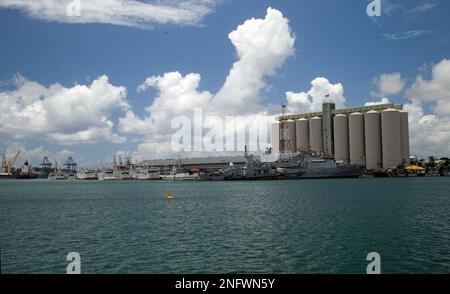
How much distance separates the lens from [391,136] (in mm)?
156000

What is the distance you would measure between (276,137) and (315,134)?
675 inches

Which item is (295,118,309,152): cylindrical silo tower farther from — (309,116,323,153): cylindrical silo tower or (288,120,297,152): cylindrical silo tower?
(309,116,323,153): cylindrical silo tower

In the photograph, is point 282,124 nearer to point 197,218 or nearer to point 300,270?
point 197,218

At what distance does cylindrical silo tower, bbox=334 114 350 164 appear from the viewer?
16762cm

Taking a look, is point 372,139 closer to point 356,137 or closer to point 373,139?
point 373,139

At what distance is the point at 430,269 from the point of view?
20.8 m

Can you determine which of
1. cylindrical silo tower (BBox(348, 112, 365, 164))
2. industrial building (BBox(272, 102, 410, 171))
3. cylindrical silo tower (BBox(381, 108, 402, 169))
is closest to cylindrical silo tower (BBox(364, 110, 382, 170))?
industrial building (BBox(272, 102, 410, 171))

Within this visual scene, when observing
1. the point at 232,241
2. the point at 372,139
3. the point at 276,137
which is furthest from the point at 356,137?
the point at 232,241

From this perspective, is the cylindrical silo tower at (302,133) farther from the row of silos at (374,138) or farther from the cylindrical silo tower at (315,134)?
the row of silos at (374,138)

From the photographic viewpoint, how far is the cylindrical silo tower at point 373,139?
520 ft

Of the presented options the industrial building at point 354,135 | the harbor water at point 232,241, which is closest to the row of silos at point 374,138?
the industrial building at point 354,135

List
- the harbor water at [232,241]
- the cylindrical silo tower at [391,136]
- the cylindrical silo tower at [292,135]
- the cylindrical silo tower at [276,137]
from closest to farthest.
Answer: the harbor water at [232,241] → the cylindrical silo tower at [391,136] → the cylindrical silo tower at [276,137] → the cylindrical silo tower at [292,135]
